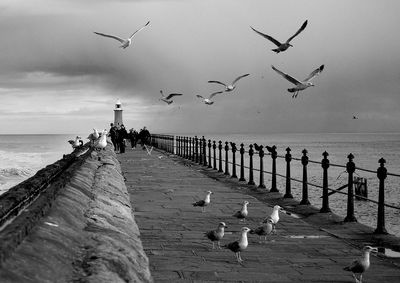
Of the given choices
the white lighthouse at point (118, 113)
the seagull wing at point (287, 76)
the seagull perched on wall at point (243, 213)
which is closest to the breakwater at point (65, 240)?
the seagull perched on wall at point (243, 213)

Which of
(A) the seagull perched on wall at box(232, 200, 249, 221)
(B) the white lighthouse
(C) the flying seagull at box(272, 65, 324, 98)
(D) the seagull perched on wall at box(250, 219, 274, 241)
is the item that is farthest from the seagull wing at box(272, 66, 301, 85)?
(B) the white lighthouse

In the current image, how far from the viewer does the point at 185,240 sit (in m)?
8.60

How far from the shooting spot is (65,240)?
11.7 ft

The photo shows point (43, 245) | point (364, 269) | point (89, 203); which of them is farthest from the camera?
point (364, 269)

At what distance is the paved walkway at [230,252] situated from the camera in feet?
21.9

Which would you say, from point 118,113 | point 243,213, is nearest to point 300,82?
point 243,213

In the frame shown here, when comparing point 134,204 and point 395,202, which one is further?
point 395,202

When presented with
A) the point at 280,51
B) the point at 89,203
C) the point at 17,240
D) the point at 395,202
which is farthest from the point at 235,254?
the point at 395,202

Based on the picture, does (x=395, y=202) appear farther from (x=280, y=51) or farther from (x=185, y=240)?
(x=185, y=240)

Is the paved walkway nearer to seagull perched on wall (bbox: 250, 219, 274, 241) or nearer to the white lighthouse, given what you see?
seagull perched on wall (bbox: 250, 219, 274, 241)

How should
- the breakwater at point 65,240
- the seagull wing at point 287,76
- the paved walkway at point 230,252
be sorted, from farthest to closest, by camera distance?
1. the seagull wing at point 287,76
2. the paved walkway at point 230,252
3. the breakwater at point 65,240

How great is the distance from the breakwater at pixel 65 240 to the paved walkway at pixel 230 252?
5.03 ft

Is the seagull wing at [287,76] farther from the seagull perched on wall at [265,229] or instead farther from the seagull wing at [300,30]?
the seagull perched on wall at [265,229]

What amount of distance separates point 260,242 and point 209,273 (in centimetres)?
210
